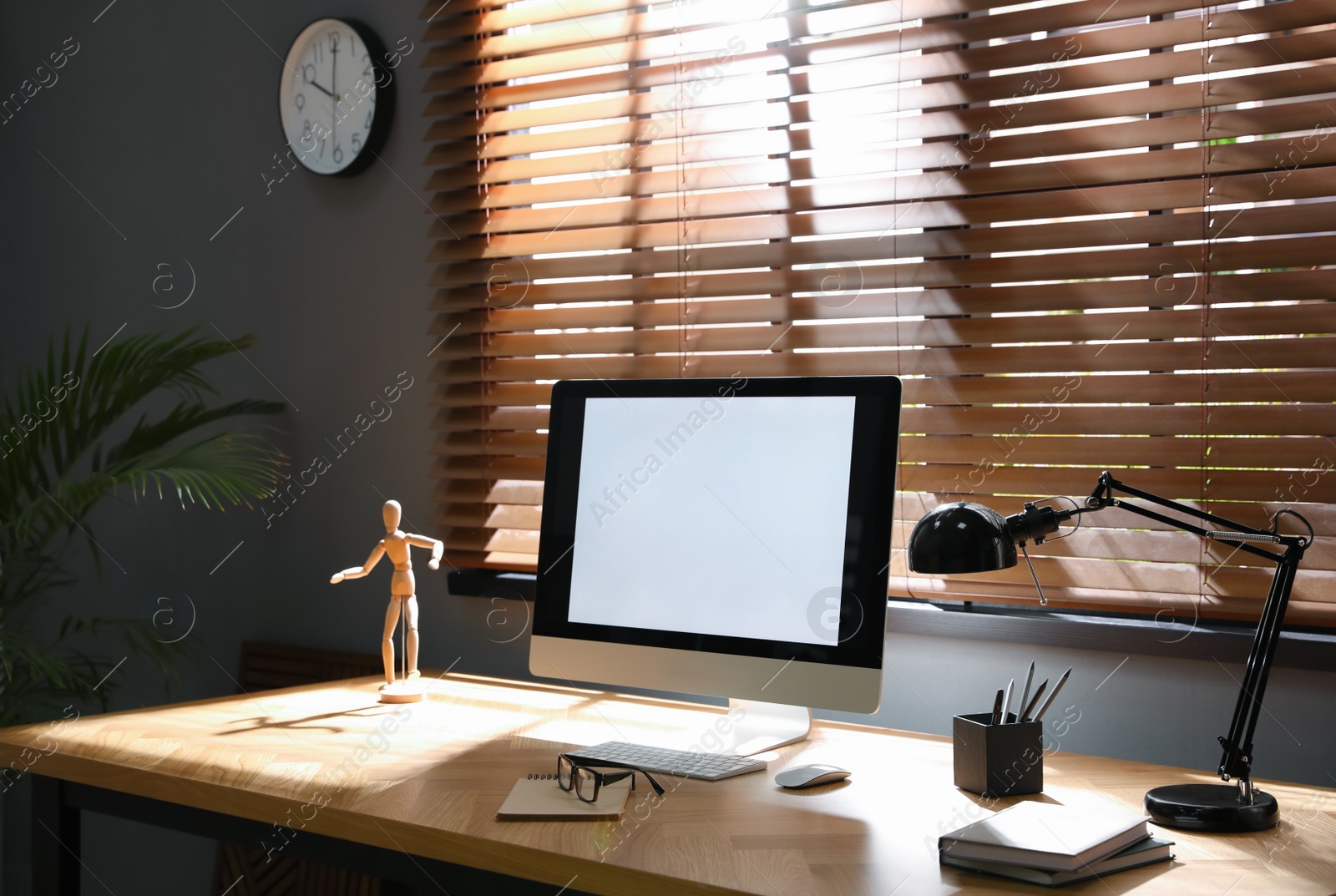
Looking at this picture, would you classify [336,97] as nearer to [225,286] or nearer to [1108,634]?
[225,286]

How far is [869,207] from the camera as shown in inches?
70.9

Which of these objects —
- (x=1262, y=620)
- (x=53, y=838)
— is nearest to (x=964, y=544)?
(x=1262, y=620)

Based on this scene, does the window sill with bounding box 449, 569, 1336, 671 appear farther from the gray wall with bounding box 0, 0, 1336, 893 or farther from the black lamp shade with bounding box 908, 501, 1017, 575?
the gray wall with bounding box 0, 0, 1336, 893

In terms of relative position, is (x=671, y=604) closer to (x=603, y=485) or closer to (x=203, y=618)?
(x=603, y=485)

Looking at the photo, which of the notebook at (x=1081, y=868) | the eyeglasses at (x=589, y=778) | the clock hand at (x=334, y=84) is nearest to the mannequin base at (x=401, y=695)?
the eyeglasses at (x=589, y=778)

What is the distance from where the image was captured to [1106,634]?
5.25 ft

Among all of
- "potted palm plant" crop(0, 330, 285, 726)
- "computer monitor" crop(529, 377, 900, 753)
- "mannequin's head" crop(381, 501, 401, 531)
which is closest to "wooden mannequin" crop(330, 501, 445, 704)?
"mannequin's head" crop(381, 501, 401, 531)

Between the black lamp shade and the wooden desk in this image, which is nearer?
the wooden desk

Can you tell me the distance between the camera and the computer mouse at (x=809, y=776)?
1.29 metres

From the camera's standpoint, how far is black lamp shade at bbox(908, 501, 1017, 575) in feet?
4.15

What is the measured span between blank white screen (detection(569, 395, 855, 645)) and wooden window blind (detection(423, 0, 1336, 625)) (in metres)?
0.37

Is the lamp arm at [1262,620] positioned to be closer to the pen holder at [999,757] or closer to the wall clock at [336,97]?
the pen holder at [999,757]

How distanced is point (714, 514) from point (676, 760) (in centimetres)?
35

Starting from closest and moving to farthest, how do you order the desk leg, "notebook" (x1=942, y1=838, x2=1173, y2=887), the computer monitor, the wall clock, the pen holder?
"notebook" (x1=942, y1=838, x2=1173, y2=887) → the pen holder → the computer monitor → the desk leg → the wall clock
